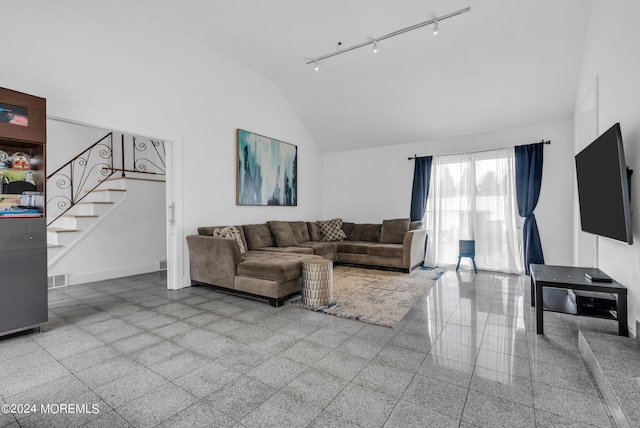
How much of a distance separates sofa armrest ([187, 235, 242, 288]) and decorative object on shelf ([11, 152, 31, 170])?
1786 millimetres

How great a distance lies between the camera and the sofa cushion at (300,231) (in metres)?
5.82

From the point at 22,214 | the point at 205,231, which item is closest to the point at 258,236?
the point at 205,231

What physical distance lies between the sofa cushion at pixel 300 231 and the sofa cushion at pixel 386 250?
1291mm

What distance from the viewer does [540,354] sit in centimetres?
222

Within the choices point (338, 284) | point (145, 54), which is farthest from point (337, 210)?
point (145, 54)

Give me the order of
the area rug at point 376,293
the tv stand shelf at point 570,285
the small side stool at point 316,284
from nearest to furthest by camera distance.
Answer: the tv stand shelf at point 570,285 → the area rug at point 376,293 → the small side stool at point 316,284

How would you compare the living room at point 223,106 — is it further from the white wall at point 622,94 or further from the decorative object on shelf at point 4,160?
the decorative object on shelf at point 4,160

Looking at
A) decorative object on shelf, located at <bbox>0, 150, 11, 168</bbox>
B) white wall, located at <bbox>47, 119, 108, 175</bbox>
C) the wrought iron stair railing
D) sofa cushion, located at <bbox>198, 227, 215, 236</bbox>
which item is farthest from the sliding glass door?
white wall, located at <bbox>47, 119, 108, 175</bbox>

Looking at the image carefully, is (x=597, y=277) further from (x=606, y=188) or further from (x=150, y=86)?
(x=150, y=86)

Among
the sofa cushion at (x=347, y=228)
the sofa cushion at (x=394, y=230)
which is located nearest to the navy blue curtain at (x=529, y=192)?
the sofa cushion at (x=394, y=230)

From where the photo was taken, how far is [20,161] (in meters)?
2.64

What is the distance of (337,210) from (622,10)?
5443mm

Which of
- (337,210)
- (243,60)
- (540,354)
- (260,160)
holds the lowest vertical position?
(540,354)

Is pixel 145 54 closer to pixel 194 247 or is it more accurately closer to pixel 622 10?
pixel 194 247
